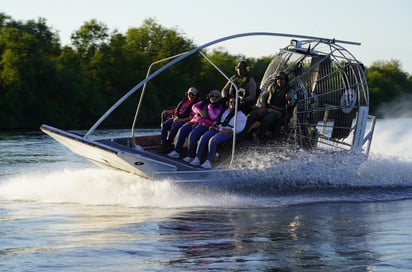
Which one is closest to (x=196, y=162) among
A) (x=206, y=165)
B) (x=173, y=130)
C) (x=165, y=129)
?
(x=206, y=165)

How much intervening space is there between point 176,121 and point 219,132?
47.3 inches

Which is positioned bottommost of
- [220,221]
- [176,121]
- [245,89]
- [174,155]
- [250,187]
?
[220,221]

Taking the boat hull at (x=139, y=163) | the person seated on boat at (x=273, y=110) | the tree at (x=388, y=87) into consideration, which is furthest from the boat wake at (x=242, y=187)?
the tree at (x=388, y=87)

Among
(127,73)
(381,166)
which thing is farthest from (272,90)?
(127,73)

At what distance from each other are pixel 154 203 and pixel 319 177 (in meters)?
3.81

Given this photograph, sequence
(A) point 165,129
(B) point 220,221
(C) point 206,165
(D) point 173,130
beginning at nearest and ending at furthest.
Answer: (B) point 220,221 < (C) point 206,165 < (D) point 173,130 < (A) point 165,129

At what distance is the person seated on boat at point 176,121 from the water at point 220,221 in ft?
3.87

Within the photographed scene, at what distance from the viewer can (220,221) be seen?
12.8m

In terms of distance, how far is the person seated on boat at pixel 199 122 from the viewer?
15.3m

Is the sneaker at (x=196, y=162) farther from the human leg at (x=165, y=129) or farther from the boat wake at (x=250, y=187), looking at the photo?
the human leg at (x=165, y=129)

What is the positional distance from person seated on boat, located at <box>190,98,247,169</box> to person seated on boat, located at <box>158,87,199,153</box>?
2.94 ft

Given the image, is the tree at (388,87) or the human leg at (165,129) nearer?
the human leg at (165,129)

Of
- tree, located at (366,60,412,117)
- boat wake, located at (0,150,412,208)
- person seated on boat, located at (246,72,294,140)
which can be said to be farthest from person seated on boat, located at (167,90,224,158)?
tree, located at (366,60,412,117)

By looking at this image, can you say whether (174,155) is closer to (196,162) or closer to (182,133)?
(182,133)
